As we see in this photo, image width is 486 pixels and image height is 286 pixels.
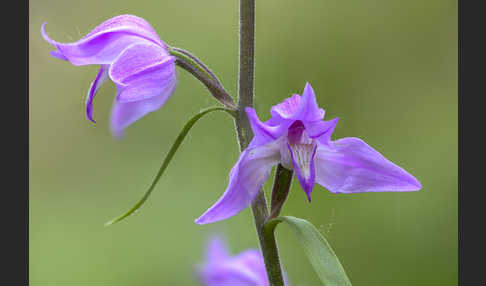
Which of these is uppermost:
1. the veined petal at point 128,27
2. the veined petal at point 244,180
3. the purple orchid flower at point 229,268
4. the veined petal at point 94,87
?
the veined petal at point 128,27

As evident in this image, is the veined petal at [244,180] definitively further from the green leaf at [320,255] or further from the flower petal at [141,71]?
the flower petal at [141,71]

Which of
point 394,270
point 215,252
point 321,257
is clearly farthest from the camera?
point 394,270

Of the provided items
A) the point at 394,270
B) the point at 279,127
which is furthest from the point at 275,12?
the point at 279,127

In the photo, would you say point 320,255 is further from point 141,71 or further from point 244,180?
point 141,71

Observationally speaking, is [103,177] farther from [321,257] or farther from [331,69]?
[321,257]

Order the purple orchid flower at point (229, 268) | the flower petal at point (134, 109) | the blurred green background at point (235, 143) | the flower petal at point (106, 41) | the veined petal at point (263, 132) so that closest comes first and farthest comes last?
the veined petal at point (263, 132), the flower petal at point (106, 41), the flower petal at point (134, 109), the purple orchid flower at point (229, 268), the blurred green background at point (235, 143)

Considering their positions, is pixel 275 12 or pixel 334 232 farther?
pixel 275 12

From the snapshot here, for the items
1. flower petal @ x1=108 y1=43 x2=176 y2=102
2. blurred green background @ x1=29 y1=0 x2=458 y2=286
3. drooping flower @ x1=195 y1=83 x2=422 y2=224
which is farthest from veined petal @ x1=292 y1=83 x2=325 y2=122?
blurred green background @ x1=29 y1=0 x2=458 y2=286

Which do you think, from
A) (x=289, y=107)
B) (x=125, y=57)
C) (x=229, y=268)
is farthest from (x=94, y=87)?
(x=229, y=268)

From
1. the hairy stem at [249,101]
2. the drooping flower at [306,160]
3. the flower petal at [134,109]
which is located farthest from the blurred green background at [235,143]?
the drooping flower at [306,160]
